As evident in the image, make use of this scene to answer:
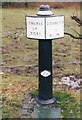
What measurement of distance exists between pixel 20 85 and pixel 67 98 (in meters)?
0.72

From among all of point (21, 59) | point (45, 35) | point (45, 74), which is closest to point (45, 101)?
point (45, 74)

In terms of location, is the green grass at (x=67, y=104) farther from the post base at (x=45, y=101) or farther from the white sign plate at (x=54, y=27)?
the white sign plate at (x=54, y=27)

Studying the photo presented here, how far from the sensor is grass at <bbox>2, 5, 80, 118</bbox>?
3711mm

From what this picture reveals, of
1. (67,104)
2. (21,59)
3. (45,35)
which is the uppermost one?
(45,35)

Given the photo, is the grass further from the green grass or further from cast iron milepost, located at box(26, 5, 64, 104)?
cast iron milepost, located at box(26, 5, 64, 104)

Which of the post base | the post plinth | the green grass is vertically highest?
the post plinth

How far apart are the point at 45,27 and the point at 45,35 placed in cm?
8

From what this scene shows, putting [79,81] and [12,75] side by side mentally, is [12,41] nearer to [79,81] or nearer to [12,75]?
[12,75]

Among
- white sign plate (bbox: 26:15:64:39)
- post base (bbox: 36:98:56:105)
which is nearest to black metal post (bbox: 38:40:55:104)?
post base (bbox: 36:98:56:105)

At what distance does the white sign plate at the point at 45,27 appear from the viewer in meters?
3.11

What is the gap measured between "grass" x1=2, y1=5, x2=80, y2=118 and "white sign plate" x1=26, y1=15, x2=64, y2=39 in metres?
0.79

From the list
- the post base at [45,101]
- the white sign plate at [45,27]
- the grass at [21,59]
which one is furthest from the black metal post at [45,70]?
the grass at [21,59]

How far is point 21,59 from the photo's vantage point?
5441mm

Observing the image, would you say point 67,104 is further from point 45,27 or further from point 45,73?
point 45,27
